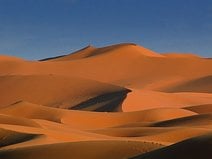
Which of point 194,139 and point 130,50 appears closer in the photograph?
point 194,139

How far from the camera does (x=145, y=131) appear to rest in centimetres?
1723

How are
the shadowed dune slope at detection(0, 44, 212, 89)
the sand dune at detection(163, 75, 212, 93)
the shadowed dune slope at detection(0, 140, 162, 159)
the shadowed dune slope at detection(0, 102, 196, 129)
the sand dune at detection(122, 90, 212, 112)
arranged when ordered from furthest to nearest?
the shadowed dune slope at detection(0, 44, 212, 89) → the sand dune at detection(163, 75, 212, 93) → the sand dune at detection(122, 90, 212, 112) → the shadowed dune slope at detection(0, 102, 196, 129) → the shadowed dune slope at detection(0, 140, 162, 159)

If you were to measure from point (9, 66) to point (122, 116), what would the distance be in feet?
132

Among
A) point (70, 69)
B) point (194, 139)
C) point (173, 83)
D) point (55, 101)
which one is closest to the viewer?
point (194, 139)

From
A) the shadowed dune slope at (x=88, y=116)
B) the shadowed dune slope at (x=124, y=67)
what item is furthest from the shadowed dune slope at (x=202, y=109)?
the shadowed dune slope at (x=124, y=67)

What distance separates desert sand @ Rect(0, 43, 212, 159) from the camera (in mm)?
9992

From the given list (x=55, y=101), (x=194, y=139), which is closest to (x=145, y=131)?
(x=194, y=139)

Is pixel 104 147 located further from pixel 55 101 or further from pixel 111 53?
pixel 111 53

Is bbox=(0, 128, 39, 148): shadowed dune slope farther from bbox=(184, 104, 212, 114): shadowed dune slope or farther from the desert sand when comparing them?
bbox=(184, 104, 212, 114): shadowed dune slope

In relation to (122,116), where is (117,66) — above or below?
above

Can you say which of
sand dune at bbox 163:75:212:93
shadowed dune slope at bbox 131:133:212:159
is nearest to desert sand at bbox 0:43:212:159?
shadowed dune slope at bbox 131:133:212:159

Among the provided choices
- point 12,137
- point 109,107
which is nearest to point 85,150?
point 12,137

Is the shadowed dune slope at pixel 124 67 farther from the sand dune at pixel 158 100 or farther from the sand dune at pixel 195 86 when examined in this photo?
the sand dune at pixel 158 100

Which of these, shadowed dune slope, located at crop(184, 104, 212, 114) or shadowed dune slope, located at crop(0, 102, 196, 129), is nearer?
shadowed dune slope, located at crop(0, 102, 196, 129)
